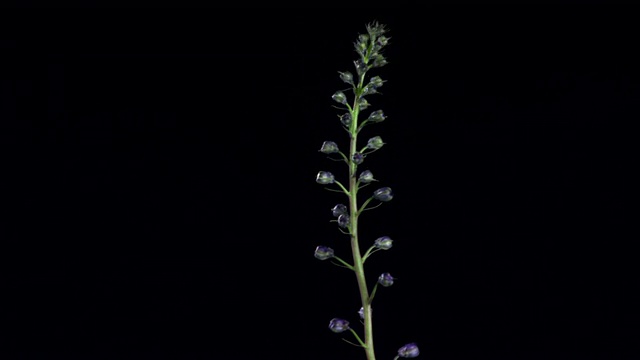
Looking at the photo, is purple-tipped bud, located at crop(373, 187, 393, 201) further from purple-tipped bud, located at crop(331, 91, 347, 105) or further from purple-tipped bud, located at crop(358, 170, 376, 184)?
purple-tipped bud, located at crop(331, 91, 347, 105)

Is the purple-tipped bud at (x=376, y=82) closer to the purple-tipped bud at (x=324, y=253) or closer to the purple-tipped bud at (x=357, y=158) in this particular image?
the purple-tipped bud at (x=357, y=158)

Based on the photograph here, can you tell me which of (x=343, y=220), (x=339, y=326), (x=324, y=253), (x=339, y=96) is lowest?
(x=339, y=326)

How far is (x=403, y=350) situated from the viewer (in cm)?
245

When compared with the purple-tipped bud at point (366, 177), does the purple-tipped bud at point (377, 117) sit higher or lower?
higher

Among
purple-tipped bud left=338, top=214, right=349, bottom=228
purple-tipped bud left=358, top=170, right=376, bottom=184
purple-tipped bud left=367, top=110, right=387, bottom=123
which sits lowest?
purple-tipped bud left=338, top=214, right=349, bottom=228

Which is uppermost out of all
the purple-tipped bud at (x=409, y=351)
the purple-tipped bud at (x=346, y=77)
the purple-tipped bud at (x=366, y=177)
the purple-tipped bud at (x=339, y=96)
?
the purple-tipped bud at (x=346, y=77)

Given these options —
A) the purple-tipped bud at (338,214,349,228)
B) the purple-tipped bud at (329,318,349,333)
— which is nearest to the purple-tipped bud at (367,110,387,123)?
the purple-tipped bud at (338,214,349,228)

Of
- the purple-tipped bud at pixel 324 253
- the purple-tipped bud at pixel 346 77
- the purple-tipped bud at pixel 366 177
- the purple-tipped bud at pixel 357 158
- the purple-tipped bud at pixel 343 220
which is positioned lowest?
the purple-tipped bud at pixel 324 253

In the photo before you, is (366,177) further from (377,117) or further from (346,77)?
(346,77)

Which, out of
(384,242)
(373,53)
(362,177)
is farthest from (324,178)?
(373,53)

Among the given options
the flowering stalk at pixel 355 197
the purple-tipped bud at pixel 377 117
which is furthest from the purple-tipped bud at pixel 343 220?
the purple-tipped bud at pixel 377 117

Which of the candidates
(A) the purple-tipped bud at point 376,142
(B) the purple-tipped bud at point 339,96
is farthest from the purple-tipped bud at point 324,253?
(B) the purple-tipped bud at point 339,96

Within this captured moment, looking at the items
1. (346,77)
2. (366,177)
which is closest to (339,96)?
(346,77)

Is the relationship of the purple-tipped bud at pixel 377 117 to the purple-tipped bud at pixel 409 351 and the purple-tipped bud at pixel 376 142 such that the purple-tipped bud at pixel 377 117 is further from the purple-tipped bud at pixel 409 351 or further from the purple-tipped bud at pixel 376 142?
the purple-tipped bud at pixel 409 351
